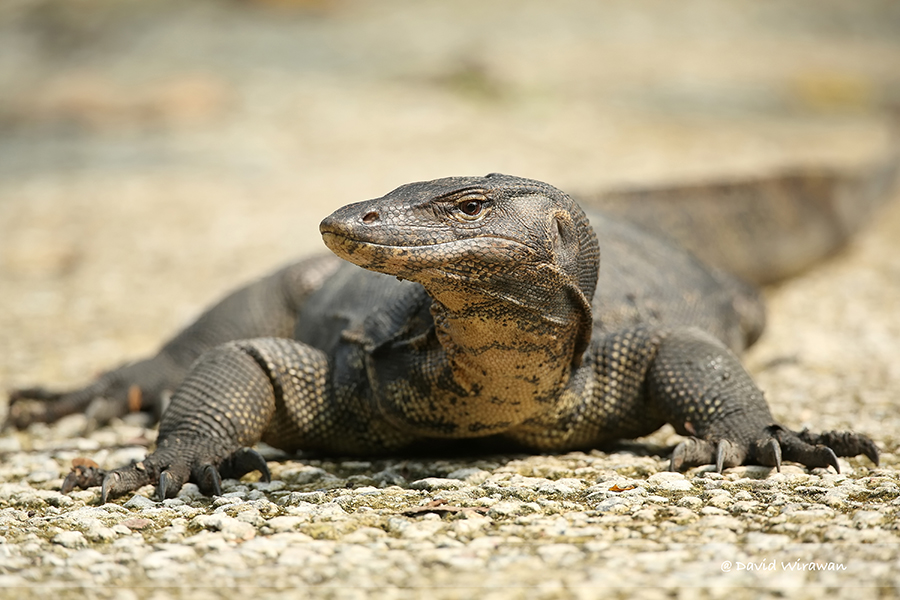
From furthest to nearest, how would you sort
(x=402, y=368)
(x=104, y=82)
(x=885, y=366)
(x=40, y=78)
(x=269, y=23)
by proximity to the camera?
(x=269, y=23) < (x=40, y=78) < (x=104, y=82) < (x=885, y=366) < (x=402, y=368)

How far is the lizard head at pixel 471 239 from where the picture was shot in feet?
12.8

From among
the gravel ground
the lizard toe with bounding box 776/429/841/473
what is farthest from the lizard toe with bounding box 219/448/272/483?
the lizard toe with bounding box 776/429/841/473

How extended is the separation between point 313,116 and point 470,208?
1494cm

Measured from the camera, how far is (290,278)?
24.4ft

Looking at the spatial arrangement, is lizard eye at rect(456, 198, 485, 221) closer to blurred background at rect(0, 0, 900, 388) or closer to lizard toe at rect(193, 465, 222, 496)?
lizard toe at rect(193, 465, 222, 496)

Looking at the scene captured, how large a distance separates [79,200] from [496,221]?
36.0 ft

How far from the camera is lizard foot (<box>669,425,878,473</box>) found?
4633mm

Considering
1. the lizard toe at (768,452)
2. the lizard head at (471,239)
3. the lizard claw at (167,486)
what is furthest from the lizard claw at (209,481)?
the lizard toe at (768,452)

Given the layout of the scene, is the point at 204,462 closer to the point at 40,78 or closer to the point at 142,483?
the point at 142,483

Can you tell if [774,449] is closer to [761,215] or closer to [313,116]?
[761,215]

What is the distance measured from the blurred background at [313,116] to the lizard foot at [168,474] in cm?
311

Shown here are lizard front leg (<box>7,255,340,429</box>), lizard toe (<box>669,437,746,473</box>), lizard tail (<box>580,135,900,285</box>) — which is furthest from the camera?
lizard tail (<box>580,135,900,285</box>)

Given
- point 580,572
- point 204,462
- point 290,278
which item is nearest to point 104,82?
point 290,278

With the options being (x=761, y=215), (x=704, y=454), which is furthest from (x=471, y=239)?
(x=761, y=215)
